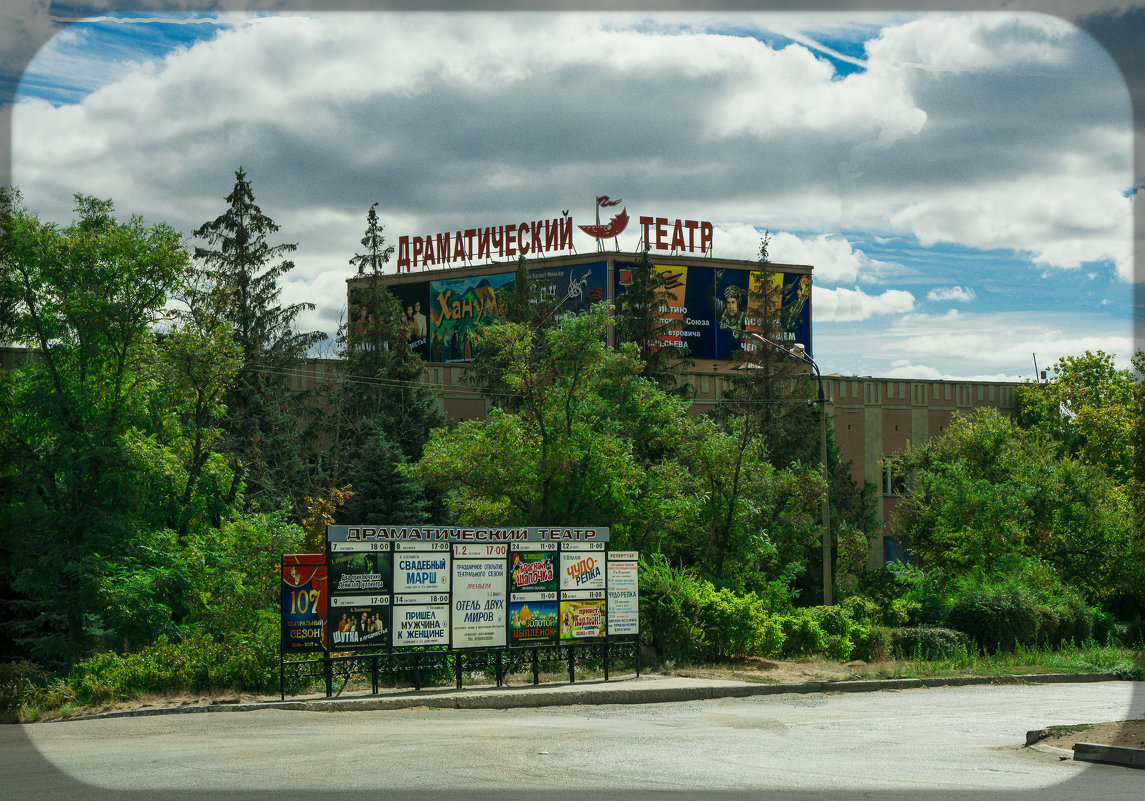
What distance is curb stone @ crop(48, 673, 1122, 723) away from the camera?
16.4 m

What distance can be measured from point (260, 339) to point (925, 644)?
33.4 meters

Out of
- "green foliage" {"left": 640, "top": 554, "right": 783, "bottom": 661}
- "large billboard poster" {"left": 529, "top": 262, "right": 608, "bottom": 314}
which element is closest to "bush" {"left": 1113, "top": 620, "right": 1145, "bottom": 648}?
"green foliage" {"left": 640, "top": 554, "right": 783, "bottom": 661}

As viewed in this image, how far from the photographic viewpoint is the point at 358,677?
18391 millimetres

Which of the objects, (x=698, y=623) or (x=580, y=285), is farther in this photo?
(x=580, y=285)

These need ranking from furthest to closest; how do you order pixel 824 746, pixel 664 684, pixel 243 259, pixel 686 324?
pixel 686 324 → pixel 243 259 → pixel 664 684 → pixel 824 746

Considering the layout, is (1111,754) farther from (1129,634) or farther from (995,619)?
(1129,634)

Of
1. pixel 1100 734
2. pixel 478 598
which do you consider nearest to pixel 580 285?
pixel 478 598

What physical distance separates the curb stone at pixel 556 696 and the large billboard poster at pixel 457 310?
52.3m

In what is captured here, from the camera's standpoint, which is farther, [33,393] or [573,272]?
[573,272]

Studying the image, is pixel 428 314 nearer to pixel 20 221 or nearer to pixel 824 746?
pixel 20 221

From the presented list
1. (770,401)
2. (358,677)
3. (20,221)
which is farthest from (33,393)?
(770,401)

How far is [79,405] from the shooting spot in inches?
1215

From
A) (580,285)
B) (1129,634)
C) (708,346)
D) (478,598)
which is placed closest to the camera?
(478,598)

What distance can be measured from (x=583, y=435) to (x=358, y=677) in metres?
11.1
